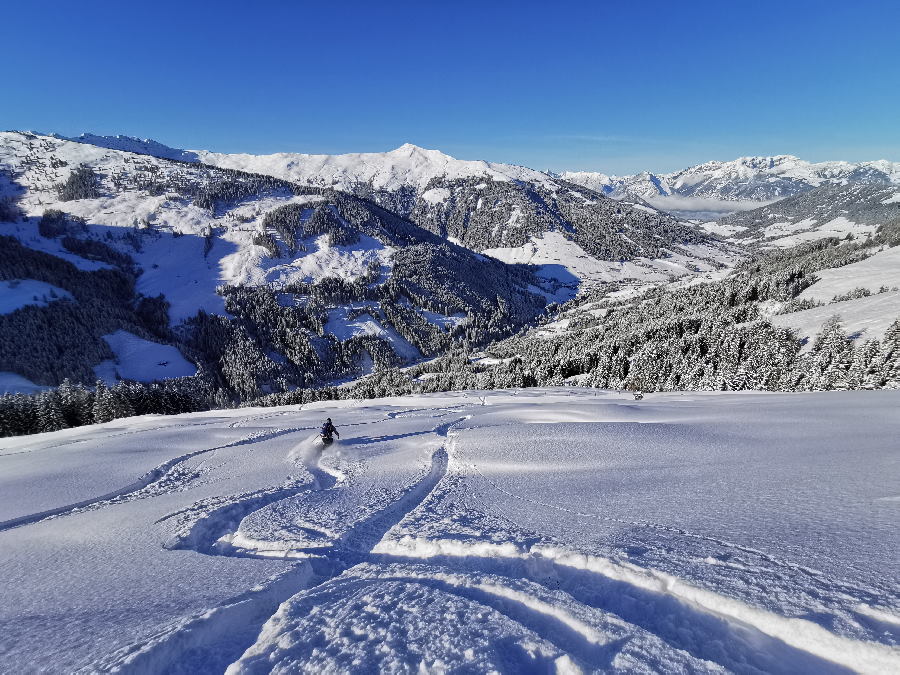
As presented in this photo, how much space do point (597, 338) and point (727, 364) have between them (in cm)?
2956

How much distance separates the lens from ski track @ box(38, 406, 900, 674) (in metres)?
4.37

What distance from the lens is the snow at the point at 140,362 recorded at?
11851cm

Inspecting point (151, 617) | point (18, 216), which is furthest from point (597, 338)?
point (18, 216)

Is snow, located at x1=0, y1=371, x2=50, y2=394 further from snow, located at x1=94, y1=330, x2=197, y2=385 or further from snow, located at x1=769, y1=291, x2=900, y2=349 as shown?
snow, located at x1=769, y1=291, x2=900, y2=349

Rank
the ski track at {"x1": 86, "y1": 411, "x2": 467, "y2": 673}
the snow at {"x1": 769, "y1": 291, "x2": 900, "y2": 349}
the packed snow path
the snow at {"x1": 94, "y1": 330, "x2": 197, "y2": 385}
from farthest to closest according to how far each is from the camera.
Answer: the snow at {"x1": 94, "y1": 330, "x2": 197, "y2": 385} < the snow at {"x1": 769, "y1": 291, "x2": 900, "y2": 349} < the ski track at {"x1": 86, "y1": 411, "x2": 467, "y2": 673} < the packed snow path

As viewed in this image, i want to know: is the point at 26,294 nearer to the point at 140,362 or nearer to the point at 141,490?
the point at 140,362

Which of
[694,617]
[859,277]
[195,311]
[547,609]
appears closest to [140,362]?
[195,311]

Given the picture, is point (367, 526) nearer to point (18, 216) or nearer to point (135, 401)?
point (135, 401)

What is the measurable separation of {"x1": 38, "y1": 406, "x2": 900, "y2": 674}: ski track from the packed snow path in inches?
1.1

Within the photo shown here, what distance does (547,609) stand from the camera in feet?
18.5

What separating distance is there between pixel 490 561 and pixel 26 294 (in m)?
181

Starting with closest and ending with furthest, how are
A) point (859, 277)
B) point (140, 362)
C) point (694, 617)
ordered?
1. point (694, 617)
2. point (859, 277)
3. point (140, 362)

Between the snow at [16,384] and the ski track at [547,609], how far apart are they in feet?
409

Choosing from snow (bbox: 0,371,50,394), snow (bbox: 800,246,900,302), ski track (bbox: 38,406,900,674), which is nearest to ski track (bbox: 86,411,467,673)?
ski track (bbox: 38,406,900,674)
